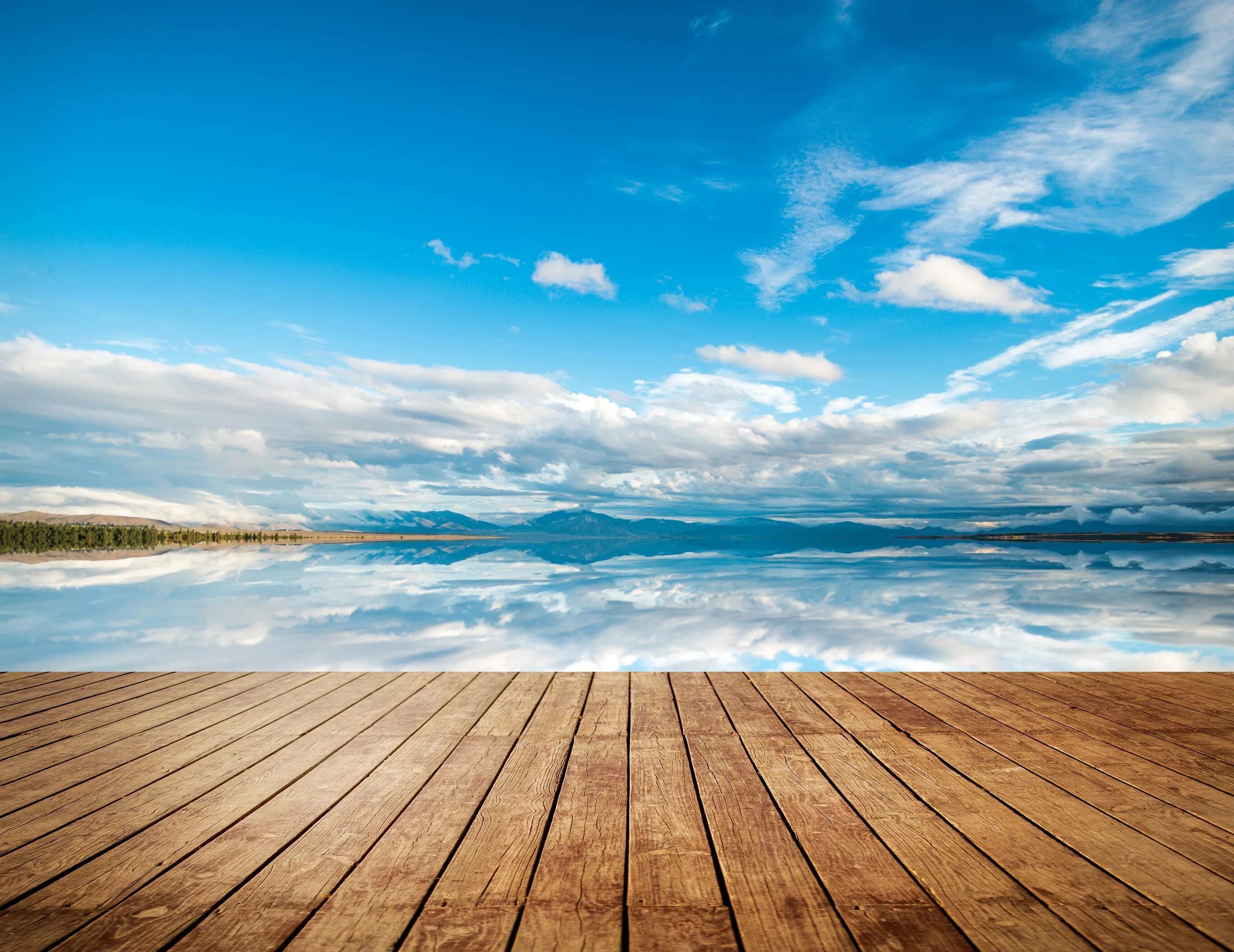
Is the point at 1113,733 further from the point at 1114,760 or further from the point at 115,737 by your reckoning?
the point at 115,737

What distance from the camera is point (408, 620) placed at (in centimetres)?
1231

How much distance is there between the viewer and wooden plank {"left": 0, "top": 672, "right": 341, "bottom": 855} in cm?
A: 192

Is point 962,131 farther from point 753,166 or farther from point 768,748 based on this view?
point 768,748

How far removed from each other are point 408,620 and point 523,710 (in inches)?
391

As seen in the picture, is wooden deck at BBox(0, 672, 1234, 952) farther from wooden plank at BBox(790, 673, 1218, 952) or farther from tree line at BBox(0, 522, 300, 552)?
tree line at BBox(0, 522, 300, 552)

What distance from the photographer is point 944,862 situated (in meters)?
1.67

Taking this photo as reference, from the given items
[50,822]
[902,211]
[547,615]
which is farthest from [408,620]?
[902,211]

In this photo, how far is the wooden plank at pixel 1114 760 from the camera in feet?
6.85

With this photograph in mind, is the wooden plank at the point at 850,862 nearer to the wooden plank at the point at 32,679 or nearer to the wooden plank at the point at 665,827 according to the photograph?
the wooden plank at the point at 665,827

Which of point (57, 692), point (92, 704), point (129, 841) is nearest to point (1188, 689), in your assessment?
point (129, 841)

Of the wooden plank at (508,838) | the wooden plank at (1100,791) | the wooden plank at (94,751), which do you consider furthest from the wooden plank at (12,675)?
the wooden plank at (1100,791)

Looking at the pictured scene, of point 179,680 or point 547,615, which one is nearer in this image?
point 179,680

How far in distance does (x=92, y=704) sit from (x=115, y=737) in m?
0.80

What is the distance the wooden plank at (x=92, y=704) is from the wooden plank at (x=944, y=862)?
3.36 meters
